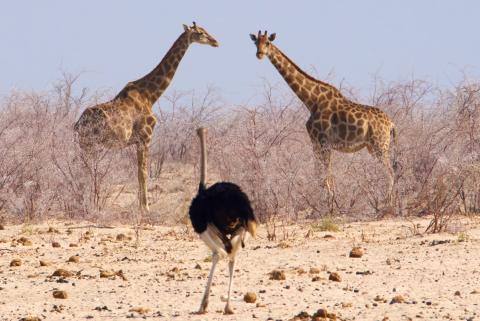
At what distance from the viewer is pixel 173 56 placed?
50.6 feet

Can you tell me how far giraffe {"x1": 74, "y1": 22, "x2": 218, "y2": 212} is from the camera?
14.0 meters

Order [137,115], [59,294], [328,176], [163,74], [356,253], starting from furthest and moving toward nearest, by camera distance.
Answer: [163,74]
[137,115]
[328,176]
[356,253]
[59,294]

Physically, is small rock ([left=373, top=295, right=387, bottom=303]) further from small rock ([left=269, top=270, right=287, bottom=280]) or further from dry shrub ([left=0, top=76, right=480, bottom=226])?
dry shrub ([left=0, top=76, right=480, bottom=226])

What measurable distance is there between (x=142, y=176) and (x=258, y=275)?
5.63 meters

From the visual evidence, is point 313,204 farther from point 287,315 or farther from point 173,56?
point 287,315

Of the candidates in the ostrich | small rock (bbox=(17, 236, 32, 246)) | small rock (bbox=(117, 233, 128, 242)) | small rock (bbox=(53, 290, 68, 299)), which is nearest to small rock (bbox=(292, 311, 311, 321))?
the ostrich

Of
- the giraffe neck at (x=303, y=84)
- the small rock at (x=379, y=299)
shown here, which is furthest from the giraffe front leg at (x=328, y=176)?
the small rock at (x=379, y=299)

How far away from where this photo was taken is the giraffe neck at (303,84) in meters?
14.7

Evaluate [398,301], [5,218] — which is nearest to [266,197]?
[5,218]

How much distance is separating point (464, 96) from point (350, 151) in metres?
2.24

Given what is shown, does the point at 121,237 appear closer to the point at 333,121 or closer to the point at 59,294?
the point at 59,294

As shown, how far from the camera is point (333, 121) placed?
563 inches

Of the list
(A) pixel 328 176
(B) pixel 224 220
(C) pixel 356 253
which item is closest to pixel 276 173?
(A) pixel 328 176

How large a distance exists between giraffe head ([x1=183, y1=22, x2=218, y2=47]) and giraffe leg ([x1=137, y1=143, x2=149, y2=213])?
1.82m
